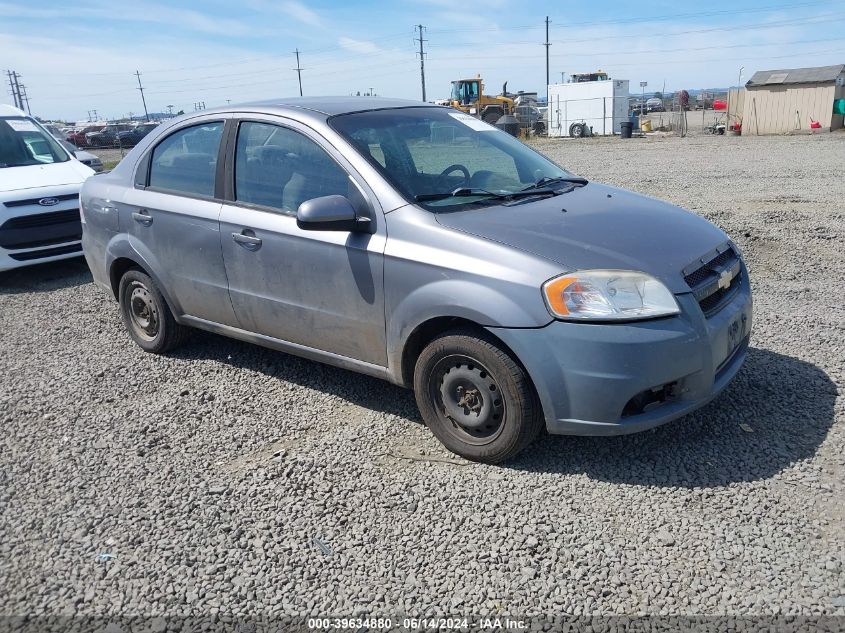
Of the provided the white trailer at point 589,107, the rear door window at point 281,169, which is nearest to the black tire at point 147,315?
the rear door window at point 281,169

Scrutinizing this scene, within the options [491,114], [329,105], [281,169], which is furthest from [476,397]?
[491,114]

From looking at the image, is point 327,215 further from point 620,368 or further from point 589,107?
point 589,107

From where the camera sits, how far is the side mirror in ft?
11.5

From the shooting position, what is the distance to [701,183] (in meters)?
13.5

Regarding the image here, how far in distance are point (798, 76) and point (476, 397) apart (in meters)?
32.7

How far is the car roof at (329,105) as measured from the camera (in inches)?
164

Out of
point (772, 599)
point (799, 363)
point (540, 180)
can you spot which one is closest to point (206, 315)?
point (540, 180)

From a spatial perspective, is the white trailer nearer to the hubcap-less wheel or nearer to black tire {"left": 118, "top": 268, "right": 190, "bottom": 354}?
black tire {"left": 118, "top": 268, "right": 190, "bottom": 354}

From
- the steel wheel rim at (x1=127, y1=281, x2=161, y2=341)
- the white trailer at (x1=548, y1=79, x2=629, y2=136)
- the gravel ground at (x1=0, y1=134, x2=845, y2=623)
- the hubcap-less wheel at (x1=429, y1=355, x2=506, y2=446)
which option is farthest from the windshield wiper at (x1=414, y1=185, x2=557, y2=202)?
the white trailer at (x1=548, y1=79, x2=629, y2=136)

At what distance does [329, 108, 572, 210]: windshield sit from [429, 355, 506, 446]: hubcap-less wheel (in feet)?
2.80

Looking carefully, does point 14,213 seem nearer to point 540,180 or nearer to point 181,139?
point 181,139

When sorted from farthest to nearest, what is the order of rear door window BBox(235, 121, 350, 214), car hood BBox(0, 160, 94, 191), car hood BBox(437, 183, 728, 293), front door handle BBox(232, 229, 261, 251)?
car hood BBox(0, 160, 94, 191) < front door handle BBox(232, 229, 261, 251) < rear door window BBox(235, 121, 350, 214) < car hood BBox(437, 183, 728, 293)

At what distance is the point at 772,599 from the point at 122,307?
4.68 meters

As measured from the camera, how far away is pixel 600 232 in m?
3.44
